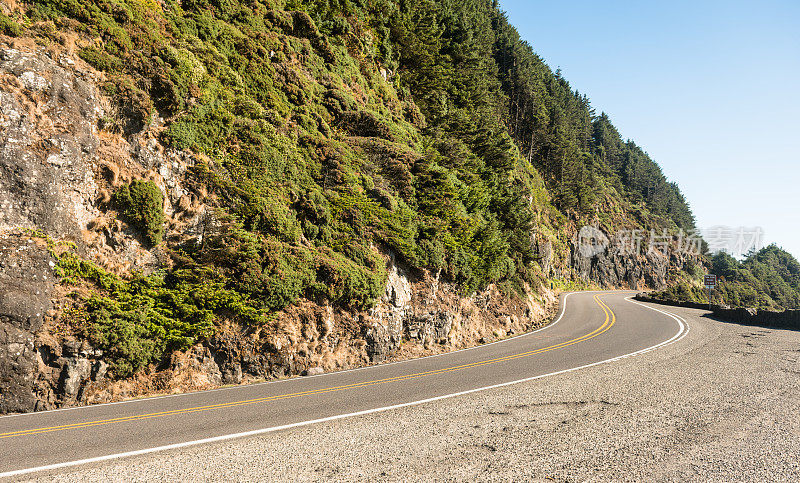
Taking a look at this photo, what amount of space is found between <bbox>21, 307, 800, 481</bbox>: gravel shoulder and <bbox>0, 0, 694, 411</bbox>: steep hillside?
18.4 feet

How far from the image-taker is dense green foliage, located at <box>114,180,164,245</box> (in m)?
11.8

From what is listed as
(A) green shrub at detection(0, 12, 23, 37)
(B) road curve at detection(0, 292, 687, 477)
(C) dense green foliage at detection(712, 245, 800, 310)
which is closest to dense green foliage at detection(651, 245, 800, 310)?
(C) dense green foliage at detection(712, 245, 800, 310)

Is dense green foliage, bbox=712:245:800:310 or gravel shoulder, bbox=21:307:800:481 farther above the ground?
dense green foliage, bbox=712:245:800:310

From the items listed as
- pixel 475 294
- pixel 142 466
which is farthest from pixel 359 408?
pixel 475 294

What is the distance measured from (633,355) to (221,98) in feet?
65.0

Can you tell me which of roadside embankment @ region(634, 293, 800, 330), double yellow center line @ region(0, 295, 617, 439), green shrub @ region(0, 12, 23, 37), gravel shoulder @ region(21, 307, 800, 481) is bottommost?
double yellow center line @ region(0, 295, 617, 439)

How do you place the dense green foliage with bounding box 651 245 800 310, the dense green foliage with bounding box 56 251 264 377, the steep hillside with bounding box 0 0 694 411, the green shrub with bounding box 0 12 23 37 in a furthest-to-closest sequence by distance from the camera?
the dense green foliage with bounding box 651 245 800 310
the green shrub with bounding box 0 12 23 37
the steep hillside with bounding box 0 0 694 411
the dense green foliage with bounding box 56 251 264 377

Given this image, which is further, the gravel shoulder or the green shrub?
the green shrub

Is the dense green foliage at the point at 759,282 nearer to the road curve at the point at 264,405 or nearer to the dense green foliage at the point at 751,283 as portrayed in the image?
the dense green foliage at the point at 751,283

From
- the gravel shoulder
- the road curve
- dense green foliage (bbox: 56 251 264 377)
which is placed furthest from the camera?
dense green foliage (bbox: 56 251 264 377)

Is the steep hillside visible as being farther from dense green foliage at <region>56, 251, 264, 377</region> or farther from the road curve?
the road curve

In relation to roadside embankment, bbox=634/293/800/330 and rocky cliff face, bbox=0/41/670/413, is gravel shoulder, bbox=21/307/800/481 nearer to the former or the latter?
rocky cliff face, bbox=0/41/670/413

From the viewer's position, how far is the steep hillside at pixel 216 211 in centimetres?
1003

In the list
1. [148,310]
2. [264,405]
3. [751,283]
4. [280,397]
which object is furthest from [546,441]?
[751,283]
